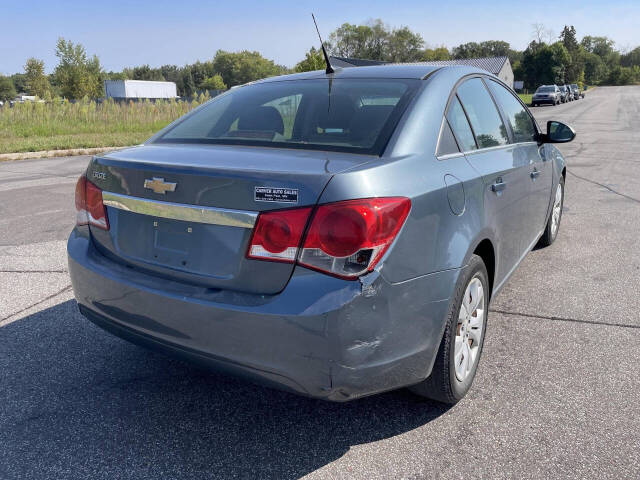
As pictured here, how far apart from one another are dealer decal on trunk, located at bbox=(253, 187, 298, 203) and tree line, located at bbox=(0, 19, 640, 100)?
54.5 metres

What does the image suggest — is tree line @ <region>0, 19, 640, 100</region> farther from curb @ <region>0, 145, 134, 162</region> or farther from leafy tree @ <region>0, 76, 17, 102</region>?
curb @ <region>0, 145, 134, 162</region>

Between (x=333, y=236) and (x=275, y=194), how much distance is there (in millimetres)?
279

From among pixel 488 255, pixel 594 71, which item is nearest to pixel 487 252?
pixel 488 255

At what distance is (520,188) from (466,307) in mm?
1224

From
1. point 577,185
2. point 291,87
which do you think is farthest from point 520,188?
point 577,185

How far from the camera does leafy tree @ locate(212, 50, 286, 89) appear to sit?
157m

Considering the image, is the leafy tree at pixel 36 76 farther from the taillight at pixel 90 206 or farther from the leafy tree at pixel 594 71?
the leafy tree at pixel 594 71

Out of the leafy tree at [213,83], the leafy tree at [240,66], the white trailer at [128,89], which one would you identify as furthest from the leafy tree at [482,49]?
the white trailer at [128,89]

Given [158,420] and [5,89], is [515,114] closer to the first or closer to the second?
[158,420]

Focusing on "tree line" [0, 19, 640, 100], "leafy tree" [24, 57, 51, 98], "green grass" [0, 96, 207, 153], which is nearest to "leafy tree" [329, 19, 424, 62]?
"tree line" [0, 19, 640, 100]

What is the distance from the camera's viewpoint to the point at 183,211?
234 cm

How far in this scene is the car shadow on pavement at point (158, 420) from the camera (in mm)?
2400

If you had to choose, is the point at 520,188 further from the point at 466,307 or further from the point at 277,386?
the point at 277,386

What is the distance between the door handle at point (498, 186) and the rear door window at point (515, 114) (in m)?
0.78
